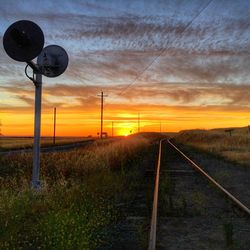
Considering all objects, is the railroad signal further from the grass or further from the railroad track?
the railroad track

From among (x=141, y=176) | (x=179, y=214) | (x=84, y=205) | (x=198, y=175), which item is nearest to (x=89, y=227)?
(x=84, y=205)

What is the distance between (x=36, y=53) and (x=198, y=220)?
4.61 meters

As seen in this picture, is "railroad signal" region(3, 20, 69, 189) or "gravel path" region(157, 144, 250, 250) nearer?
"gravel path" region(157, 144, 250, 250)

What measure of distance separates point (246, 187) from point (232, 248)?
732 centimetres

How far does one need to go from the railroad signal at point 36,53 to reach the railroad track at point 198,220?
3205 millimetres

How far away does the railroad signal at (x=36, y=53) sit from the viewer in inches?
360

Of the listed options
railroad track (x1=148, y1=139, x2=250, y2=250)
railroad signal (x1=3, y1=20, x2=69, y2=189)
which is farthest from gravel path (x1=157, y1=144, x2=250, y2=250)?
railroad signal (x1=3, y1=20, x2=69, y2=189)

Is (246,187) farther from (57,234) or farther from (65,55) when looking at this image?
(57,234)

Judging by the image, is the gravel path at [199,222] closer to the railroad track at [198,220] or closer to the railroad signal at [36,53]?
the railroad track at [198,220]

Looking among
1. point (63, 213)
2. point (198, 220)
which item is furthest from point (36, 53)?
point (198, 220)

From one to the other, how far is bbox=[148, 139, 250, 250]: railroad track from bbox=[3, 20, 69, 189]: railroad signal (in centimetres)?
320

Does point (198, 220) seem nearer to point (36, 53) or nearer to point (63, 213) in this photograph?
point (63, 213)

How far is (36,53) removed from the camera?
362 inches

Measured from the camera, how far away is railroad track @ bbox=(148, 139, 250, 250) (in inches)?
276
